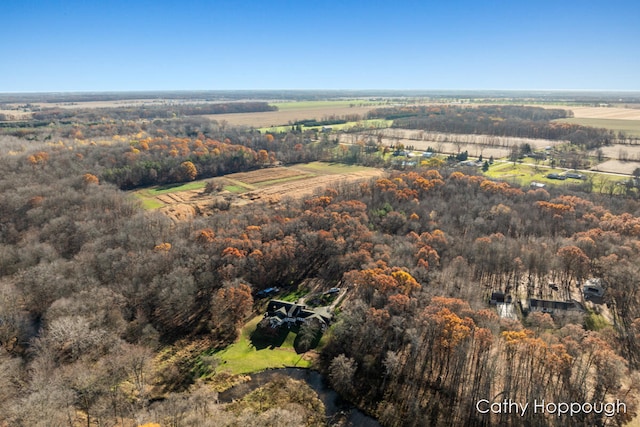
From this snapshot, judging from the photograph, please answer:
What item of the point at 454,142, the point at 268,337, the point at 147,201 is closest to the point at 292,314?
the point at 268,337

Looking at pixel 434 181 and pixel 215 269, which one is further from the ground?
pixel 434 181

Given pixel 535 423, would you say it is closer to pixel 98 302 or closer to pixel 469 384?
pixel 469 384

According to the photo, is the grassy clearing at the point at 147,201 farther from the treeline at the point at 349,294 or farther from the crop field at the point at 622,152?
the crop field at the point at 622,152

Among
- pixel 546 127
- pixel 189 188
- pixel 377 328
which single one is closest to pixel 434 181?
pixel 377 328

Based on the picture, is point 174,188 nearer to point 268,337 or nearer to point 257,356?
point 268,337

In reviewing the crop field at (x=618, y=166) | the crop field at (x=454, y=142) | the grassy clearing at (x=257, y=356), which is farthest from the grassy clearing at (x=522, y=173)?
the grassy clearing at (x=257, y=356)

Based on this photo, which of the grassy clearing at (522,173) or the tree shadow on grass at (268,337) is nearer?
the tree shadow on grass at (268,337)
